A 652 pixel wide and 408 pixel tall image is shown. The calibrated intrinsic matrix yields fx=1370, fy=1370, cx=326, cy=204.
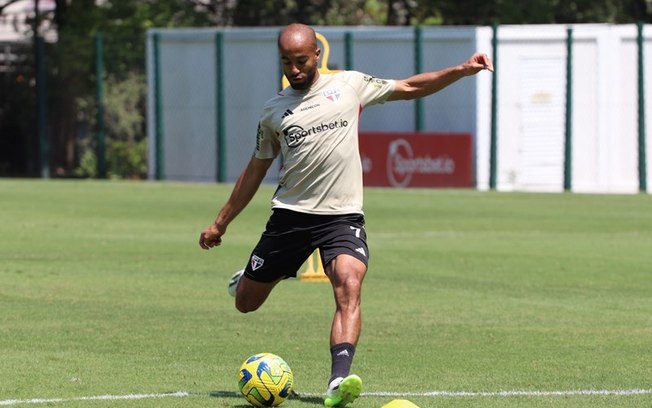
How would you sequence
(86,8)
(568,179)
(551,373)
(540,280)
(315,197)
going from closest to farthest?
1. (315,197)
2. (551,373)
3. (540,280)
4. (568,179)
5. (86,8)

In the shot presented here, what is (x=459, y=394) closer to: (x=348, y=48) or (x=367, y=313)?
(x=367, y=313)

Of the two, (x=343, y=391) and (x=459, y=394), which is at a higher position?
(x=343, y=391)

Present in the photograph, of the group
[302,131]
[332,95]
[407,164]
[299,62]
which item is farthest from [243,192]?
[407,164]

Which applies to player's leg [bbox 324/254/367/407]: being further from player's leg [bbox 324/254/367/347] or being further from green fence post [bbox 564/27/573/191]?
green fence post [bbox 564/27/573/191]

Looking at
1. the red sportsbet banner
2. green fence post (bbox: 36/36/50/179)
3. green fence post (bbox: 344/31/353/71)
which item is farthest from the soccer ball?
green fence post (bbox: 36/36/50/179)

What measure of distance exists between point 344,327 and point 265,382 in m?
0.59

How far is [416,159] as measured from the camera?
1212 inches

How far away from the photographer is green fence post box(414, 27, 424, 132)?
31766 mm

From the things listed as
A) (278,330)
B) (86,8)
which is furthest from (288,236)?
(86,8)

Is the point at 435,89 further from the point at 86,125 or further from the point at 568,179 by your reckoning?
the point at 86,125

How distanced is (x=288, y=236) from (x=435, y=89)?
1304 mm

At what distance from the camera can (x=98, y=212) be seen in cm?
2345

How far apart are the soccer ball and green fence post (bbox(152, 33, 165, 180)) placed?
26603 millimetres

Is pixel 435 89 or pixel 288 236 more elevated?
pixel 435 89
